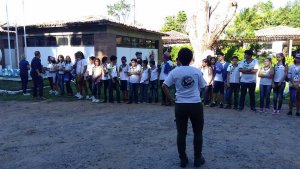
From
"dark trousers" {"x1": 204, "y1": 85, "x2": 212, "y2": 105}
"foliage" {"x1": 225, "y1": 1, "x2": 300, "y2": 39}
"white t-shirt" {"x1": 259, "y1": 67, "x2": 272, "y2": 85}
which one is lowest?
"dark trousers" {"x1": 204, "y1": 85, "x2": 212, "y2": 105}

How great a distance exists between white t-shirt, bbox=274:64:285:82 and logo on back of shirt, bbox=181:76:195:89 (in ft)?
15.9

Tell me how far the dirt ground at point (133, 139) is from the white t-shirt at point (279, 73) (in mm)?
1074

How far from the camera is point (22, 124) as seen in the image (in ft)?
23.7

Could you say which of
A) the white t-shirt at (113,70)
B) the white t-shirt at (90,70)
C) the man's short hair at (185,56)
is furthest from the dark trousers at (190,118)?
the white t-shirt at (90,70)

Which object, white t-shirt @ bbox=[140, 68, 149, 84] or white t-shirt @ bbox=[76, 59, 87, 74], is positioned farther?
white t-shirt @ bbox=[76, 59, 87, 74]

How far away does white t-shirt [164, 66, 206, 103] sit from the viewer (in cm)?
420

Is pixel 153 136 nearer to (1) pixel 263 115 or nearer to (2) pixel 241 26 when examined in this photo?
(1) pixel 263 115

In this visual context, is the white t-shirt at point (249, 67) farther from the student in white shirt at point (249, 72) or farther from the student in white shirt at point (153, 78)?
the student in white shirt at point (153, 78)

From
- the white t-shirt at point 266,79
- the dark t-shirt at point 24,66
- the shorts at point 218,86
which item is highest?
the dark t-shirt at point 24,66

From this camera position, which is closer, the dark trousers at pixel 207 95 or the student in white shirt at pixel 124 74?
the dark trousers at pixel 207 95


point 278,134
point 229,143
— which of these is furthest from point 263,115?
point 229,143

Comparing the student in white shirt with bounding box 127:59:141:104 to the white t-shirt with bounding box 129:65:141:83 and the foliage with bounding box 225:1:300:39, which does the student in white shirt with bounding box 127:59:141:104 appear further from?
the foliage with bounding box 225:1:300:39

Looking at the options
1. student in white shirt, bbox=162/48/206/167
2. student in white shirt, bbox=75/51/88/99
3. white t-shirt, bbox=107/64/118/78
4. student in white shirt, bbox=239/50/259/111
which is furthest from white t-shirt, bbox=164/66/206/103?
student in white shirt, bbox=75/51/88/99

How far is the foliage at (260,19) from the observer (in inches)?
1079
